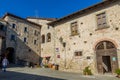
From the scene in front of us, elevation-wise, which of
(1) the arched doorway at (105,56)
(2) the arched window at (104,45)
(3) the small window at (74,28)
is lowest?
(1) the arched doorway at (105,56)

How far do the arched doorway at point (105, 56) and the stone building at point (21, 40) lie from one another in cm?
1811

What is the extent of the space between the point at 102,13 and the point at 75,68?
23.8 ft

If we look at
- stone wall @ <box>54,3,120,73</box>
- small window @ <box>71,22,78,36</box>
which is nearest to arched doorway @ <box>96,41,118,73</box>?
stone wall @ <box>54,3,120,73</box>

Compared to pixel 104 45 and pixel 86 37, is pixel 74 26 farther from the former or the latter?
pixel 104 45

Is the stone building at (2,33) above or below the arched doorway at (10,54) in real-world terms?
above

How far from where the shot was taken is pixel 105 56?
15453 millimetres

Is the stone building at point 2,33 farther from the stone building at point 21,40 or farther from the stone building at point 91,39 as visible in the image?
the stone building at point 91,39

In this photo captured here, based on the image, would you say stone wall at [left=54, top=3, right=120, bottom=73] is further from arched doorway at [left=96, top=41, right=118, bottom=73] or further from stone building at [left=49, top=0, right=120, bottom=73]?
arched doorway at [left=96, top=41, right=118, bottom=73]

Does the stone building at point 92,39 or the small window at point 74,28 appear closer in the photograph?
the stone building at point 92,39

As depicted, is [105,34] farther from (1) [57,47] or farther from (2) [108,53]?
(1) [57,47]

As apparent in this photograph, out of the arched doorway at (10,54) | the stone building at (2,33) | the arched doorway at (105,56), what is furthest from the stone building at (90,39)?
the arched doorway at (10,54)

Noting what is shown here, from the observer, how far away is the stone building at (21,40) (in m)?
27.7

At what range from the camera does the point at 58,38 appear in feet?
66.2

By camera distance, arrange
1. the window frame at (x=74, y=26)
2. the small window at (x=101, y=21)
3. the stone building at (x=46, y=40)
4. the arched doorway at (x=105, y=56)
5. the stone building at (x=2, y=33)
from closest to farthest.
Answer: the arched doorway at (x=105, y=56)
the small window at (x=101, y=21)
the window frame at (x=74, y=26)
the stone building at (x=2, y=33)
the stone building at (x=46, y=40)
